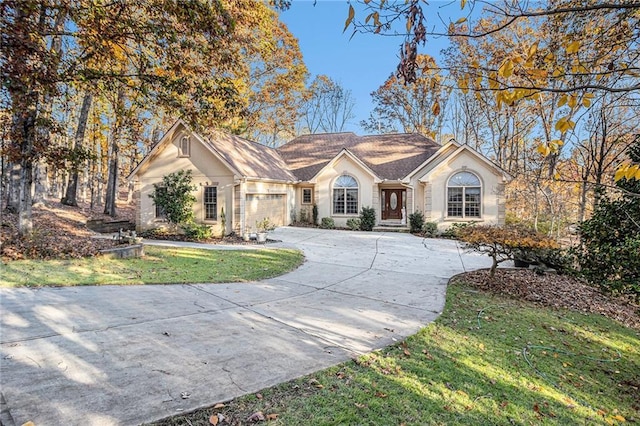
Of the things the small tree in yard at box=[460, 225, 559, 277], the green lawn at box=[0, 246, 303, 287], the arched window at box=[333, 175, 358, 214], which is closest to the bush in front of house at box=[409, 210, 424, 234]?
the arched window at box=[333, 175, 358, 214]

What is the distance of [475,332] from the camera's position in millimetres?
5836

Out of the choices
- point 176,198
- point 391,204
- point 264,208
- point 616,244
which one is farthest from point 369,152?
point 616,244

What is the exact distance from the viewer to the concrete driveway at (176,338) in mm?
3297

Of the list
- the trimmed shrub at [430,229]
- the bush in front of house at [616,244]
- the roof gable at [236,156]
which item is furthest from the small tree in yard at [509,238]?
the roof gable at [236,156]

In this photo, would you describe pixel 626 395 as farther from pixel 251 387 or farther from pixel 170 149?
pixel 170 149

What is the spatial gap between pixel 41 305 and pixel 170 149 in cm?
1420

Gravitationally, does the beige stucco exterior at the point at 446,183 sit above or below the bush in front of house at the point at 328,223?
above

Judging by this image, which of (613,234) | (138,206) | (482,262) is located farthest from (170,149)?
(613,234)

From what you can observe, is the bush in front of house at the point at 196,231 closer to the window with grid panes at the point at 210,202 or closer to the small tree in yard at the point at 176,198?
the small tree in yard at the point at 176,198

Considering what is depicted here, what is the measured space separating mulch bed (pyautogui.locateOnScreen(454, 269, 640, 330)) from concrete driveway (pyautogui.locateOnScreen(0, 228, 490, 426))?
1813 millimetres

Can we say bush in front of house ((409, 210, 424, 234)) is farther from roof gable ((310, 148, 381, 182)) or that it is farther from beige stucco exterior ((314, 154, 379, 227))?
roof gable ((310, 148, 381, 182))

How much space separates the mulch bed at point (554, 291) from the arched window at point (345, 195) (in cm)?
1191

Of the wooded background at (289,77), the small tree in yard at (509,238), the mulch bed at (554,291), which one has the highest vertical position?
the wooded background at (289,77)

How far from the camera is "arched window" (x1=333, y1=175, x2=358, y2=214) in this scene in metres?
22.0
